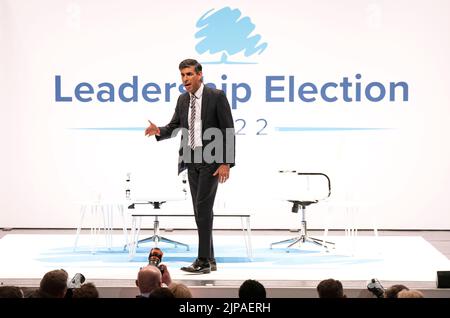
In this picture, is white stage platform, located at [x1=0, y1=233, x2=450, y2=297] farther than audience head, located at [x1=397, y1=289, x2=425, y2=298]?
Yes

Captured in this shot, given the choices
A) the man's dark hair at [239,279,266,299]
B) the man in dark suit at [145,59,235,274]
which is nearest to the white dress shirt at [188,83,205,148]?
the man in dark suit at [145,59,235,274]

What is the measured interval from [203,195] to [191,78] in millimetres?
834

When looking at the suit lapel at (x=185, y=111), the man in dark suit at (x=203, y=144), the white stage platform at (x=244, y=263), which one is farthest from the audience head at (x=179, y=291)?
the suit lapel at (x=185, y=111)

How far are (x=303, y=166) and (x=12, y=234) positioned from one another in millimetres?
3186

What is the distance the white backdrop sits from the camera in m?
9.45

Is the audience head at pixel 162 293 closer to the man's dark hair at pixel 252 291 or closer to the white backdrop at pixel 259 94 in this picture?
the man's dark hair at pixel 252 291

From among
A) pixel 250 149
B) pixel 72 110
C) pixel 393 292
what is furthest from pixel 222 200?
pixel 393 292

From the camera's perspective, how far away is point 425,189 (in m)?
9.55

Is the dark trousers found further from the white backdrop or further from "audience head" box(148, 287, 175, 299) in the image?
the white backdrop

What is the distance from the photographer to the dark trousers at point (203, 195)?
20.0 feet

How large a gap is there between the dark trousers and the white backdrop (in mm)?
3177

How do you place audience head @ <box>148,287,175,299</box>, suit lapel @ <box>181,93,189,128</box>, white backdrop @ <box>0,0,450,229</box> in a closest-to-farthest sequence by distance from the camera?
audience head @ <box>148,287,175,299</box> < suit lapel @ <box>181,93,189,128</box> < white backdrop @ <box>0,0,450,229</box>
